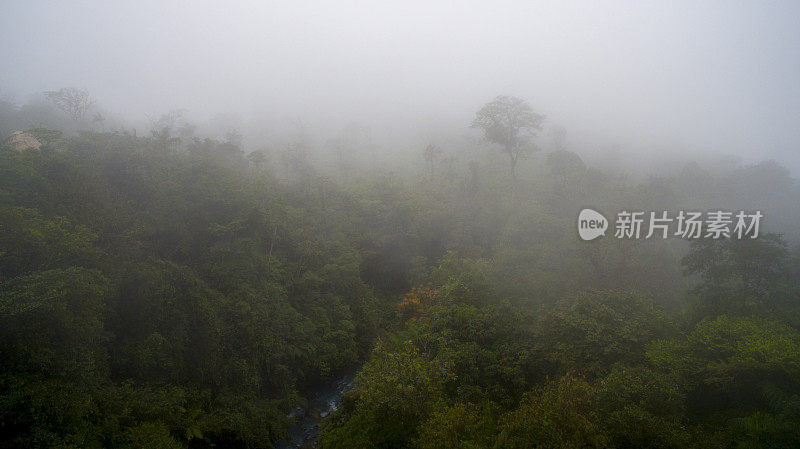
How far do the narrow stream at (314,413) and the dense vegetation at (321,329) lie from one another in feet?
3.41

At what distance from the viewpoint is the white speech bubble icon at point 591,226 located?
83.2 ft

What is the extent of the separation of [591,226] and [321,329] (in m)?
21.9

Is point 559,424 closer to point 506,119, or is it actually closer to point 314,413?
point 314,413

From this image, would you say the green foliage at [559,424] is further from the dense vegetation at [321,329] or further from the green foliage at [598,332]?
the green foliage at [598,332]

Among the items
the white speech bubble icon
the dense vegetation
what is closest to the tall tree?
the dense vegetation

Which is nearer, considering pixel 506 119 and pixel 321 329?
pixel 321 329

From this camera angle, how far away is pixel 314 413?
24422 mm

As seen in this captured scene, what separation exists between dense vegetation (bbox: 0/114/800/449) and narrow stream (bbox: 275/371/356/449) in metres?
1.04

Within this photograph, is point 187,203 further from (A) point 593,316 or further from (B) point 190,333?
(A) point 593,316

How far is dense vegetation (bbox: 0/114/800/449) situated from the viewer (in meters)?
12.1

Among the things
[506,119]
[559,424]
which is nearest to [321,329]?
[559,424]

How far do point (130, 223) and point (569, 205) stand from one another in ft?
146

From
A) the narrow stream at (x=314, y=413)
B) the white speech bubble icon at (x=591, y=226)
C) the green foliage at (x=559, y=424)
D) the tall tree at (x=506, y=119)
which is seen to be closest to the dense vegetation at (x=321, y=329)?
the green foliage at (x=559, y=424)

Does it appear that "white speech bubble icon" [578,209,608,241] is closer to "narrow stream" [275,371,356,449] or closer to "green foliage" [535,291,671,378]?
"green foliage" [535,291,671,378]
